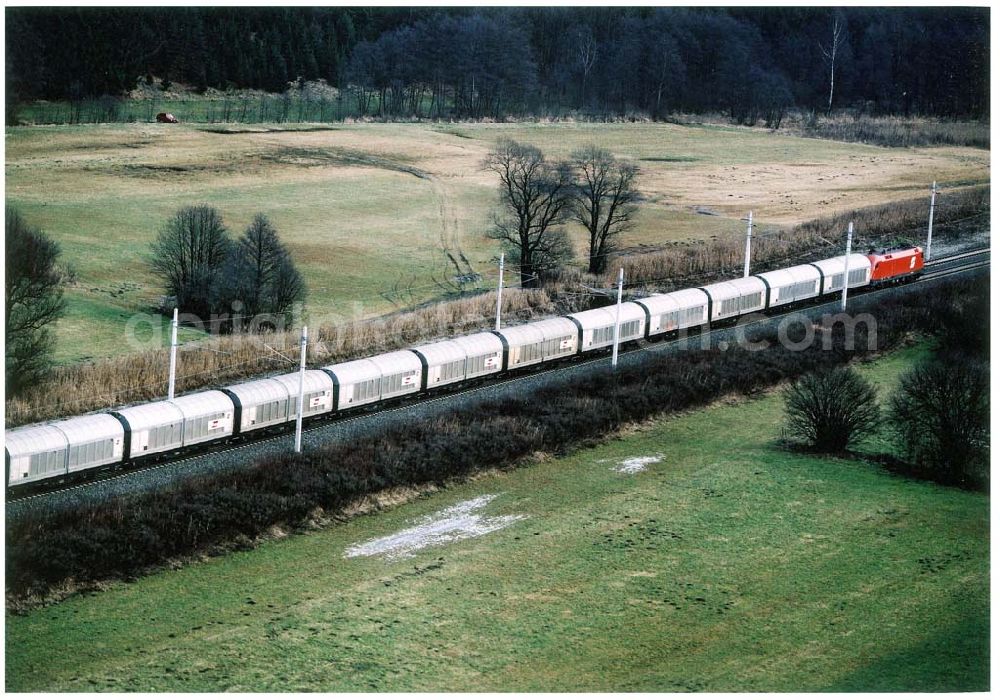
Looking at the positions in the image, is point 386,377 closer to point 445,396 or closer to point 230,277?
point 445,396

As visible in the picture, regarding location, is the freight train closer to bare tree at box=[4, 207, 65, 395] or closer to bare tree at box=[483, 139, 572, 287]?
bare tree at box=[4, 207, 65, 395]

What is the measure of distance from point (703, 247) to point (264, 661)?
5303 cm

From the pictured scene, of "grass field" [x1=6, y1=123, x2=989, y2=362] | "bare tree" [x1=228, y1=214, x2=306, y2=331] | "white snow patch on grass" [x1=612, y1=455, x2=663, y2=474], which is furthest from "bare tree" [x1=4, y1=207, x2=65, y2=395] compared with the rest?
"white snow patch on grass" [x1=612, y1=455, x2=663, y2=474]

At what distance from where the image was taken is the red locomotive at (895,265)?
69375 mm

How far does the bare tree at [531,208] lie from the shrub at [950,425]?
88.6 ft

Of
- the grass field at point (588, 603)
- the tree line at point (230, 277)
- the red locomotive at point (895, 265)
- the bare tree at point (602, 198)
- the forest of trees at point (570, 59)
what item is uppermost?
the forest of trees at point (570, 59)

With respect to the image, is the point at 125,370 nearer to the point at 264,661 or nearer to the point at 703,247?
the point at 264,661

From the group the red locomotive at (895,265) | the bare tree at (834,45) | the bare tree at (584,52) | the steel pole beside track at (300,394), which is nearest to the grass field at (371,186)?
the bare tree at (584,52)

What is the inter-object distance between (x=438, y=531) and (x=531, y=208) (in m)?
47.3

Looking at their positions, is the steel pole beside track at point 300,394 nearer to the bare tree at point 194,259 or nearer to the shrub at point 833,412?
the shrub at point 833,412

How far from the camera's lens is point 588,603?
34.3 meters

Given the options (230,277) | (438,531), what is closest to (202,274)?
(230,277)

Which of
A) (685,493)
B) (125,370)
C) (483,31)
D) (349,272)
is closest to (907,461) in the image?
(685,493)

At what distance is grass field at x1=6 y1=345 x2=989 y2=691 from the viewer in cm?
3044
